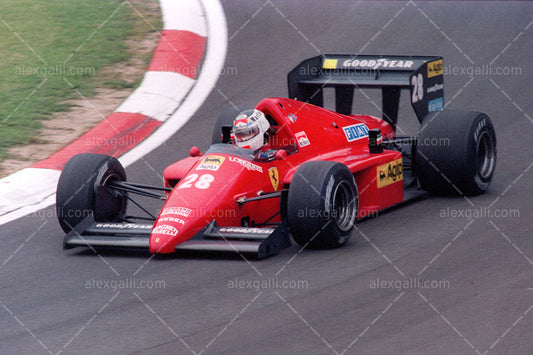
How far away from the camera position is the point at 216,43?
13.3 m

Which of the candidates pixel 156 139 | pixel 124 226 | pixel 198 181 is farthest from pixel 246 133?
pixel 156 139

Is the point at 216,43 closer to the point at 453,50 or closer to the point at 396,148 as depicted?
the point at 453,50

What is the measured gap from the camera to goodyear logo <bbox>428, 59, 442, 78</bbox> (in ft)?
30.0

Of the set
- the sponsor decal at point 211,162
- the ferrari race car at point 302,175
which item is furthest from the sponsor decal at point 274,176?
the sponsor decal at point 211,162

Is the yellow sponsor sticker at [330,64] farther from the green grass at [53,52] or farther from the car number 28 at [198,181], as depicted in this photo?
the green grass at [53,52]

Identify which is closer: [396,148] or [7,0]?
[396,148]

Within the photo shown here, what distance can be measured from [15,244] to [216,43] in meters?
6.48

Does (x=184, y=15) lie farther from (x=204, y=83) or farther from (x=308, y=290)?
(x=308, y=290)

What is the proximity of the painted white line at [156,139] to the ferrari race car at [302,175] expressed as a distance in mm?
1195

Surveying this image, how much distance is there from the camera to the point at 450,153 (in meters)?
8.31

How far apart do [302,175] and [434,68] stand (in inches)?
118

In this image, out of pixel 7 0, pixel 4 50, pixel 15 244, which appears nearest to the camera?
pixel 15 244

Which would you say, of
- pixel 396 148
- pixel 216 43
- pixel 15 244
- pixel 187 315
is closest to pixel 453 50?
pixel 216 43

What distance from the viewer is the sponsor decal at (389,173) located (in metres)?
7.98
